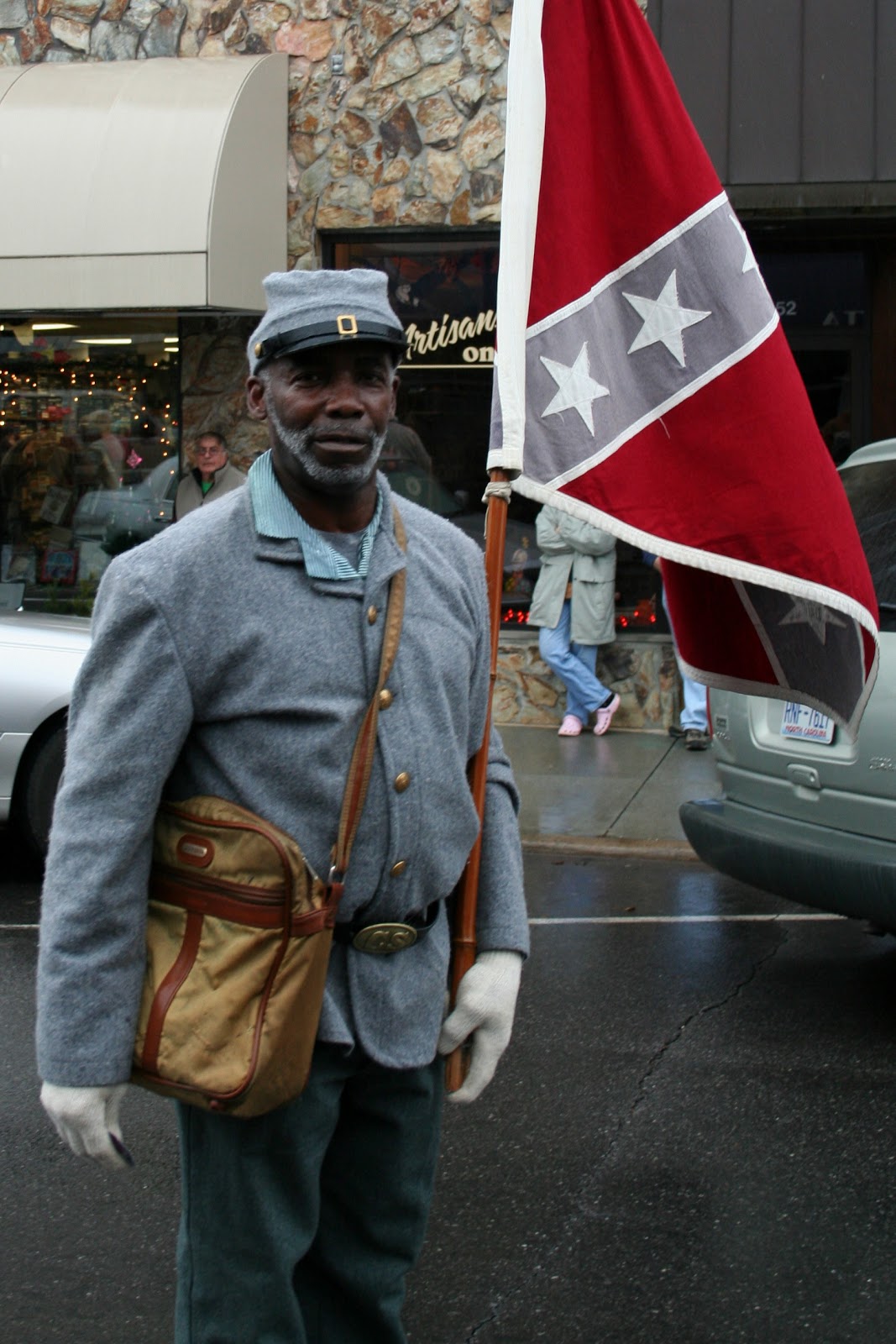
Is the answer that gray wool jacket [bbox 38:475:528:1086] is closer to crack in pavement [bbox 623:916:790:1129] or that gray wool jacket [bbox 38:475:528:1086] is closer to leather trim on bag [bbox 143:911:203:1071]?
leather trim on bag [bbox 143:911:203:1071]

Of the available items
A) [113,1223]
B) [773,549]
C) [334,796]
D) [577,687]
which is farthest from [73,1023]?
[577,687]

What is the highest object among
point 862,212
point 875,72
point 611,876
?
point 875,72

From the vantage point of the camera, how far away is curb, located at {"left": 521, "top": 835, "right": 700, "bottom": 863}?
26.5 ft

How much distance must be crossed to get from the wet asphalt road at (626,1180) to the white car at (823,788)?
49 cm

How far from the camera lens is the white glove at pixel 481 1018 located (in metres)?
2.50

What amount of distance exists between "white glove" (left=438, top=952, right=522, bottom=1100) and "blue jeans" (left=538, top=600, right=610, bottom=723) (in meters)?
8.40

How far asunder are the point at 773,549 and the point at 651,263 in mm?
578

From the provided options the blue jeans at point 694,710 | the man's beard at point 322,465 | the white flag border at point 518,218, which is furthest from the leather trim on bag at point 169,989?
the blue jeans at point 694,710

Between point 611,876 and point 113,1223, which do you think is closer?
point 113,1223

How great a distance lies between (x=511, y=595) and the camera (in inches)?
463

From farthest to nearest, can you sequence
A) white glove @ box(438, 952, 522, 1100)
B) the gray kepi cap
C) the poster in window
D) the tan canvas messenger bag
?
the poster in window → white glove @ box(438, 952, 522, 1100) → the gray kepi cap → the tan canvas messenger bag

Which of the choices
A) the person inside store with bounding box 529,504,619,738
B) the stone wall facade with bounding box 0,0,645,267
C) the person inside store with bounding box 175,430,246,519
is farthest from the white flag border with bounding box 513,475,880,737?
the stone wall facade with bounding box 0,0,645,267

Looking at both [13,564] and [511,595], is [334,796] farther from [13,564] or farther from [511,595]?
[13,564]

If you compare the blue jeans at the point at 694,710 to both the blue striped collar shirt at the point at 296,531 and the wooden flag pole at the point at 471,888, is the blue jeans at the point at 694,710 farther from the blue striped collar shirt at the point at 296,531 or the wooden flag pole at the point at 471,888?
the blue striped collar shirt at the point at 296,531
